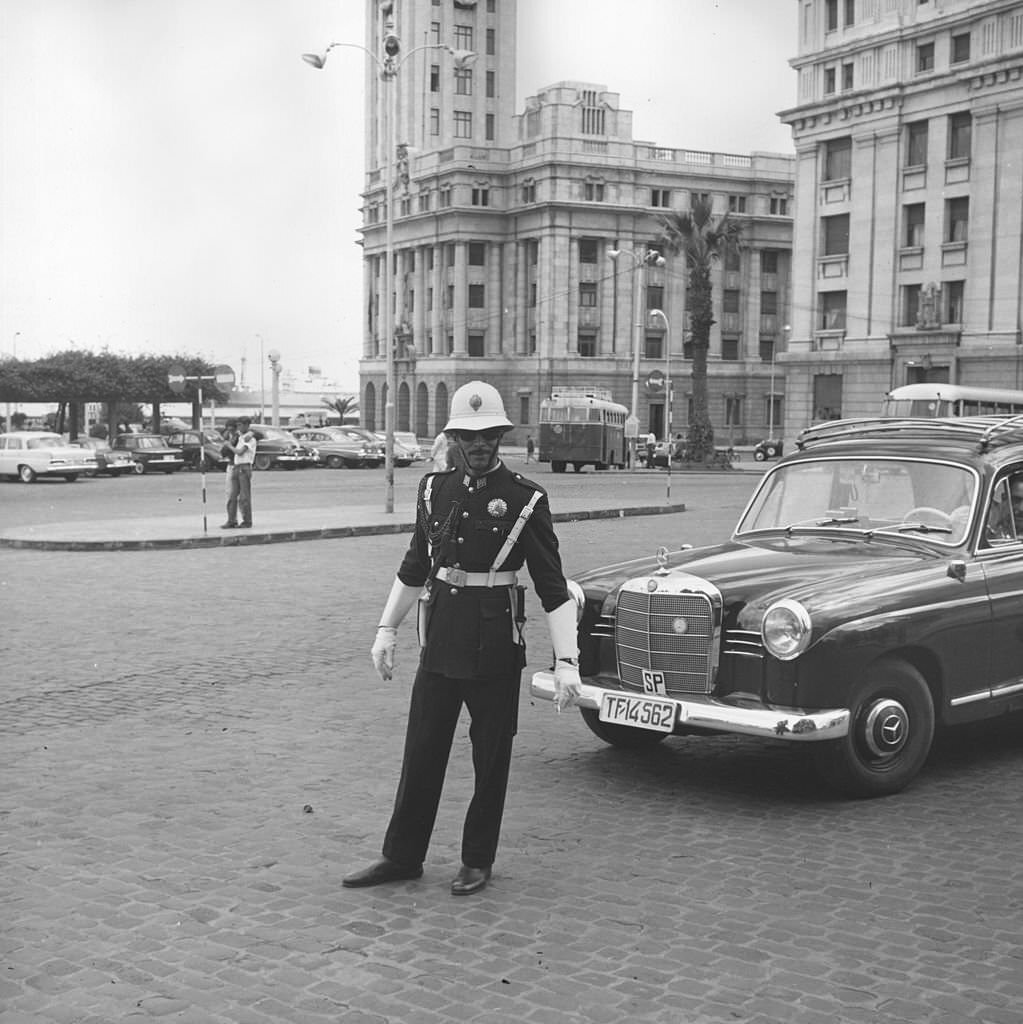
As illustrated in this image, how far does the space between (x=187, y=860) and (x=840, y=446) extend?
14.6 ft

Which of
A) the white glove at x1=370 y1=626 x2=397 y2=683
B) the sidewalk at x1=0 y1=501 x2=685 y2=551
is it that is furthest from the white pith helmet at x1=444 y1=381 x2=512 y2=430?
the sidewalk at x1=0 y1=501 x2=685 y2=551

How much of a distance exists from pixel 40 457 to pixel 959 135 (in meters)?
35.2

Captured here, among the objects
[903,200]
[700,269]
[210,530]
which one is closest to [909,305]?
[903,200]

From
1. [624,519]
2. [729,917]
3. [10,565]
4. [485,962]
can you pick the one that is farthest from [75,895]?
[624,519]

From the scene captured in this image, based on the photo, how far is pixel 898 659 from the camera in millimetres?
6863

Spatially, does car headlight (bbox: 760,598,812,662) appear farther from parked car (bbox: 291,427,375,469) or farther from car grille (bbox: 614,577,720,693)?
parked car (bbox: 291,427,375,469)

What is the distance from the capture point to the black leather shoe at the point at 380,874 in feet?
17.7

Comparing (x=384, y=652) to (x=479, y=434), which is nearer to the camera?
(x=479, y=434)

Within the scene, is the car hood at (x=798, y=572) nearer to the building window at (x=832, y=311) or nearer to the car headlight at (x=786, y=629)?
the car headlight at (x=786, y=629)

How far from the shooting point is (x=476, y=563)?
5445 millimetres

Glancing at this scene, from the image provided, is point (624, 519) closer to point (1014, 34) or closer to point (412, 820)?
point (412, 820)

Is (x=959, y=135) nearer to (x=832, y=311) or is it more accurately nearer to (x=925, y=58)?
(x=925, y=58)

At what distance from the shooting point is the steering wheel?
753cm

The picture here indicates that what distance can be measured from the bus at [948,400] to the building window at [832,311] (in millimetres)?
16691
